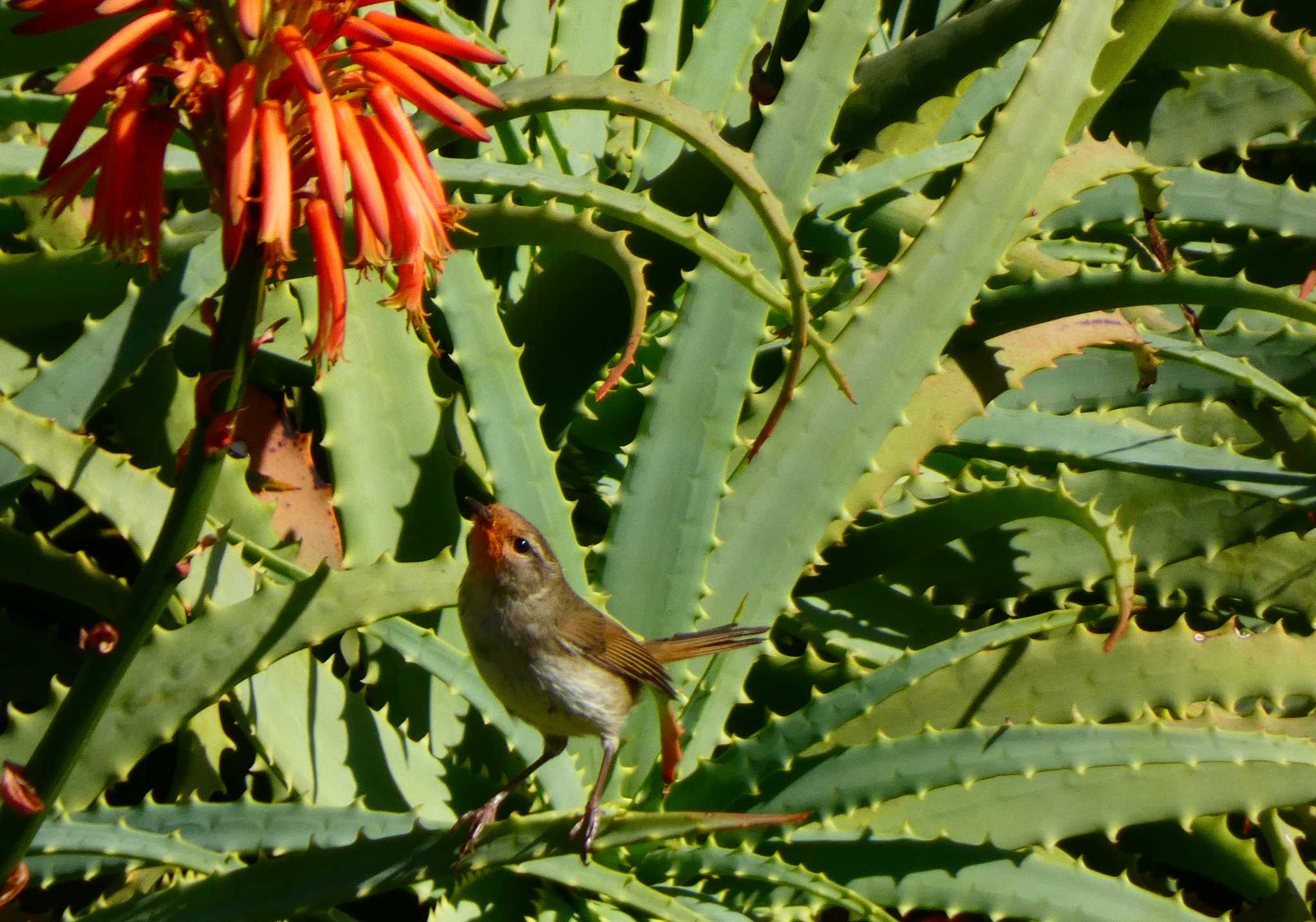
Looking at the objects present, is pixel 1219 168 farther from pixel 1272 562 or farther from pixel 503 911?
pixel 503 911

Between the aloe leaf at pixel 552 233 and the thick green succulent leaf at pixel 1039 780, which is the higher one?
the aloe leaf at pixel 552 233

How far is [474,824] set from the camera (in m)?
1.27

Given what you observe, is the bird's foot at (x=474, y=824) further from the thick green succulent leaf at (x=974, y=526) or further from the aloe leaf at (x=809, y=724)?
the thick green succulent leaf at (x=974, y=526)

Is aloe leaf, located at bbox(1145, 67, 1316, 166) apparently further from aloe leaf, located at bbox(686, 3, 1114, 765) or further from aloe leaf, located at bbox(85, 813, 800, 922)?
aloe leaf, located at bbox(85, 813, 800, 922)

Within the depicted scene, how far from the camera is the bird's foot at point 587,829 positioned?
1.25 m

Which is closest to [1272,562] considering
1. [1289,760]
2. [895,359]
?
[1289,760]

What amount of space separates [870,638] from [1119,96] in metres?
1.07

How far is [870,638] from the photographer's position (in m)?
1.82

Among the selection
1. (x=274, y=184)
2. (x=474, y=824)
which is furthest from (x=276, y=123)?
(x=474, y=824)

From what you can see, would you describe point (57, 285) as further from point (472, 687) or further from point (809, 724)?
point (809, 724)

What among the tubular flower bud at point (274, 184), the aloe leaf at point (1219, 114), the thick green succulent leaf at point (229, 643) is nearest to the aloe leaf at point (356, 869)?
the thick green succulent leaf at point (229, 643)

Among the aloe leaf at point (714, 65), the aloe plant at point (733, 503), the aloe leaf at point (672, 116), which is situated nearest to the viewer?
the aloe leaf at point (672, 116)

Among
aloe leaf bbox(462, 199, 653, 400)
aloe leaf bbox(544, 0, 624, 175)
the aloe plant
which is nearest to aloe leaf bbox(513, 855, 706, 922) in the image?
the aloe plant

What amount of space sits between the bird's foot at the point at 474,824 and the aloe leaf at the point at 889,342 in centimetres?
26
